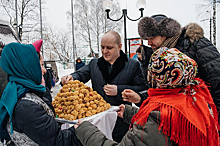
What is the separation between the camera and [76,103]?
72.6 inches

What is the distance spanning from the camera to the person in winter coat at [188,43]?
1.81 m

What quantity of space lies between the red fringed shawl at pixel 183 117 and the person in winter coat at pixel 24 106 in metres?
0.70

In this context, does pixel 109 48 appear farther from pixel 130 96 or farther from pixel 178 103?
pixel 178 103

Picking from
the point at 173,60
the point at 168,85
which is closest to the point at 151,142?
the point at 168,85

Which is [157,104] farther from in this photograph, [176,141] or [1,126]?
[1,126]

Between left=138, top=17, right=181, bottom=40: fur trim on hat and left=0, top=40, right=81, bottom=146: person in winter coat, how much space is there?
1352 millimetres

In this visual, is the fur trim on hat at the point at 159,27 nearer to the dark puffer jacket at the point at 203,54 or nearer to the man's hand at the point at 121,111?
the dark puffer jacket at the point at 203,54

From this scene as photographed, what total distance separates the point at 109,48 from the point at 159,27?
731 mm

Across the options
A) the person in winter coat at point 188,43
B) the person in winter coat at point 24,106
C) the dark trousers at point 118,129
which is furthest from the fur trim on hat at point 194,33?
the person in winter coat at point 24,106

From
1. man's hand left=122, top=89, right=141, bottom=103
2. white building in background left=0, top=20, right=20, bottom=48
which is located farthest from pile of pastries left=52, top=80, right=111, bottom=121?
white building in background left=0, top=20, right=20, bottom=48

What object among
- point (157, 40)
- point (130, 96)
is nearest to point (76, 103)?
point (130, 96)

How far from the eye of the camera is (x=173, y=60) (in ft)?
3.51

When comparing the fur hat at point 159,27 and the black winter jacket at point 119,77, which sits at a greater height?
the fur hat at point 159,27

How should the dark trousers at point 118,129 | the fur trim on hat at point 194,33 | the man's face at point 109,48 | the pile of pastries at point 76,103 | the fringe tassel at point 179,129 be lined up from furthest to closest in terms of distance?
the man's face at point 109,48 → the dark trousers at point 118,129 → the fur trim on hat at point 194,33 → the pile of pastries at point 76,103 → the fringe tassel at point 179,129
